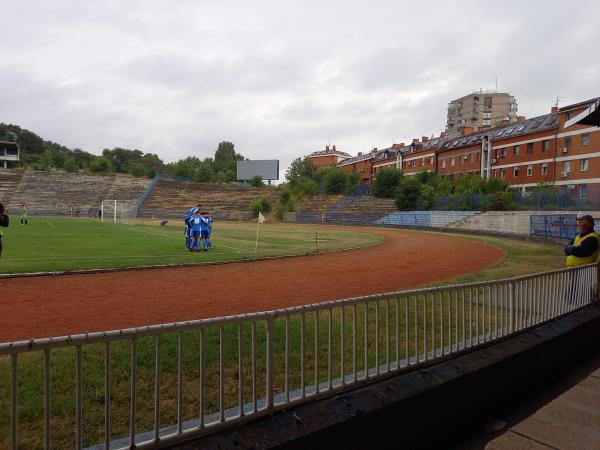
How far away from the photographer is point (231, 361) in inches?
202

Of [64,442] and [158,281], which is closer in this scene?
[64,442]

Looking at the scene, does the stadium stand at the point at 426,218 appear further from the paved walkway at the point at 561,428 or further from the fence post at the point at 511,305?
the paved walkway at the point at 561,428

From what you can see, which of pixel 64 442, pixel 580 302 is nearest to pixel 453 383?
pixel 64 442

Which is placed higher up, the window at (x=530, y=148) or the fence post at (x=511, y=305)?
the window at (x=530, y=148)

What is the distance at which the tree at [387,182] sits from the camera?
2373 inches

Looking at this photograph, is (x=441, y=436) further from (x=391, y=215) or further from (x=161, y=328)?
(x=391, y=215)

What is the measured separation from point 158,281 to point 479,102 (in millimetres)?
124467

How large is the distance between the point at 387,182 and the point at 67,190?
56.2m

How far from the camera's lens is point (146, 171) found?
100 meters

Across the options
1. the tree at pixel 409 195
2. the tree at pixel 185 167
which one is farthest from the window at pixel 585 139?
the tree at pixel 185 167

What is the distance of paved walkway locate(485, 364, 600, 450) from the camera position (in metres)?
3.42

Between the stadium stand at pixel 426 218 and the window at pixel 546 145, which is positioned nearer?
the stadium stand at pixel 426 218

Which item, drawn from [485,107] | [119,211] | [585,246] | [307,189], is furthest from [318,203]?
[485,107]

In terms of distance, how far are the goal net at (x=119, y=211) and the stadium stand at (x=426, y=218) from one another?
30015mm
